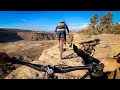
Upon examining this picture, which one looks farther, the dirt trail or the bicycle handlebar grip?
the dirt trail

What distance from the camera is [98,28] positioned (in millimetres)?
10352

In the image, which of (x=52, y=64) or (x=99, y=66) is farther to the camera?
(x=52, y=64)

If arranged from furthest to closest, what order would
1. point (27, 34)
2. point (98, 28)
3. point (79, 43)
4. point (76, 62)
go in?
point (27, 34), point (98, 28), point (79, 43), point (76, 62)

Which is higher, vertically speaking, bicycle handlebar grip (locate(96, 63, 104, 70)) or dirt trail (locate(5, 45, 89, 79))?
bicycle handlebar grip (locate(96, 63, 104, 70))

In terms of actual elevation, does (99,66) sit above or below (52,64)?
above

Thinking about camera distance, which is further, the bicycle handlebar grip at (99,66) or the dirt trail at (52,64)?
the dirt trail at (52,64)

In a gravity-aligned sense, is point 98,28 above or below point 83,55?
above

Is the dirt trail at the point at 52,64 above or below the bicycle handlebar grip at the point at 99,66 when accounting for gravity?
below

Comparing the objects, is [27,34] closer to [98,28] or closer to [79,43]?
[98,28]

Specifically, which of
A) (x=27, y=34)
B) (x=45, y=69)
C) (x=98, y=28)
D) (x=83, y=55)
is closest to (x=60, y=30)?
(x=83, y=55)

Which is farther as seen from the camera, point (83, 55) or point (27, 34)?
point (27, 34)
